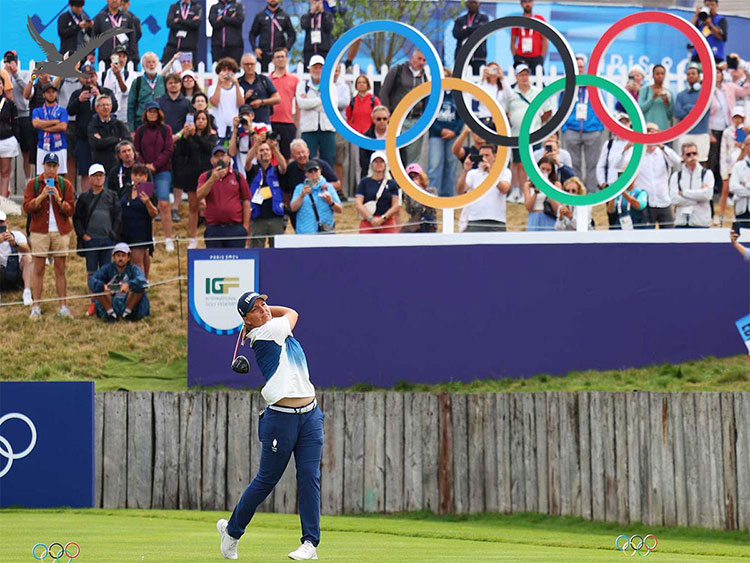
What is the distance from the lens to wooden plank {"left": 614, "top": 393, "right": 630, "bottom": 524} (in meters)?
12.6

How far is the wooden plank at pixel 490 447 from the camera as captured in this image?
13102 mm

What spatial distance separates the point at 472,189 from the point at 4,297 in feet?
22.1

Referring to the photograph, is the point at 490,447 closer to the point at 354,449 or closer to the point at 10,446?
the point at 354,449

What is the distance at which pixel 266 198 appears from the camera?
56.0 feet

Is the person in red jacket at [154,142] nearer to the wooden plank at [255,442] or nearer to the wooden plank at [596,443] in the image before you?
the wooden plank at [255,442]

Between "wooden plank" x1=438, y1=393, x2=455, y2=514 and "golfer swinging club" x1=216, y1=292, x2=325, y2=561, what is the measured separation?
441cm

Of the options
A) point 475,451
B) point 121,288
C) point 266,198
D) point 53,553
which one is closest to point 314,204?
point 266,198

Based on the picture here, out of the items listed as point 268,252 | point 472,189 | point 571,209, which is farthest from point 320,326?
point 571,209

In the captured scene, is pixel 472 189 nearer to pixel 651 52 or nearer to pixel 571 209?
pixel 571 209

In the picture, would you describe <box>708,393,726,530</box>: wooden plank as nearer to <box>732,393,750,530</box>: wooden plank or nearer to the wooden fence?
the wooden fence

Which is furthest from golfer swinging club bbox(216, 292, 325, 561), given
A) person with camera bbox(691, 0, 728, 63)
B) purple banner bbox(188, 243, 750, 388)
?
person with camera bbox(691, 0, 728, 63)

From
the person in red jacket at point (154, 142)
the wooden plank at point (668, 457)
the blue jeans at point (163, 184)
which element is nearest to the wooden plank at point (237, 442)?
the wooden plank at point (668, 457)

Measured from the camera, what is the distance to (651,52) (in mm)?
25844

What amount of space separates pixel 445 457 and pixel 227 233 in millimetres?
5180
